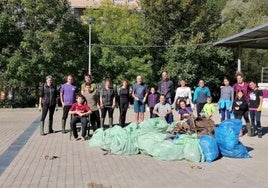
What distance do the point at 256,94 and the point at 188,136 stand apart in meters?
4.80

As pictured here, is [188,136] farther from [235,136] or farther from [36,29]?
[36,29]

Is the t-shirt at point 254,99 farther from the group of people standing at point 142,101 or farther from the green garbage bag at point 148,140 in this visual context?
the green garbage bag at point 148,140

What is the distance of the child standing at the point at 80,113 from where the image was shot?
1259 cm

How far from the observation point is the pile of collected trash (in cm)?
948

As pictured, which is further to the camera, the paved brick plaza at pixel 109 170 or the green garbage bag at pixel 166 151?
the green garbage bag at pixel 166 151

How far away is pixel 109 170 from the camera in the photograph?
8422mm

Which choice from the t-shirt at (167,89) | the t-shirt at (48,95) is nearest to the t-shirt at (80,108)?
the t-shirt at (48,95)

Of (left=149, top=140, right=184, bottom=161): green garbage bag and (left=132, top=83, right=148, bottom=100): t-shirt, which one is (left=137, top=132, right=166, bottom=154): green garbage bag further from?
(left=132, top=83, right=148, bottom=100): t-shirt

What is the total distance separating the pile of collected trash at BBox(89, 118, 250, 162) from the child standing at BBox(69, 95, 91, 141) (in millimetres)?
1831

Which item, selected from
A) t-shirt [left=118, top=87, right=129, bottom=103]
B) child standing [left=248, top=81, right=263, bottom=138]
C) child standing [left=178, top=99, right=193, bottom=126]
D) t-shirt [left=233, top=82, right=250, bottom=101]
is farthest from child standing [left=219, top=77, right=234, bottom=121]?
t-shirt [left=118, top=87, right=129, bottom=103]

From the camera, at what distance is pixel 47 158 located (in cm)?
966

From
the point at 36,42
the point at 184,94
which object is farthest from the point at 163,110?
→ the point at 36,42

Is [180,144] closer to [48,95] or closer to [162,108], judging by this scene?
[162,108]

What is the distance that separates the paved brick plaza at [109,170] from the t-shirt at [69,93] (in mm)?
2816
